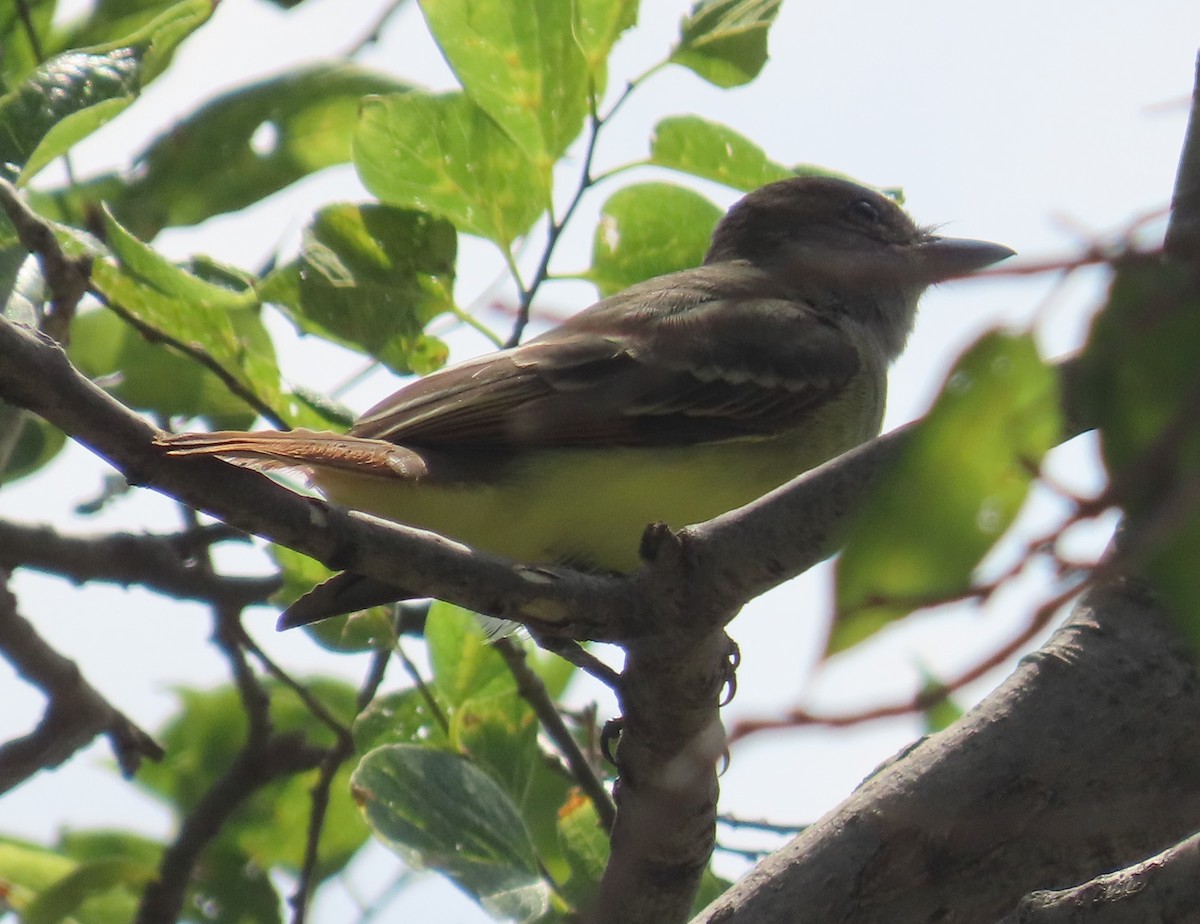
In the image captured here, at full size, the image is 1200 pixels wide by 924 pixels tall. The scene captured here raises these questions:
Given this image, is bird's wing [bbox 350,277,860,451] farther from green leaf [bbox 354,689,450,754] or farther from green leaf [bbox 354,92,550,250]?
green leaf [bbox 354,689,450,754]

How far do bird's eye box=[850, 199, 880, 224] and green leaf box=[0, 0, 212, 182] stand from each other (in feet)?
11.8

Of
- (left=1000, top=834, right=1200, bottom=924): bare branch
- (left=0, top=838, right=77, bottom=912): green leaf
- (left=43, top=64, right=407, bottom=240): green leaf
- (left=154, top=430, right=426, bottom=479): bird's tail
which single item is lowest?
(left=1000, top=834, right=1200, bottom=924): bare branch

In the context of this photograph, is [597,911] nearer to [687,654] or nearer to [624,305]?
[687,654]

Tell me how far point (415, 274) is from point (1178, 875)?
234 cm

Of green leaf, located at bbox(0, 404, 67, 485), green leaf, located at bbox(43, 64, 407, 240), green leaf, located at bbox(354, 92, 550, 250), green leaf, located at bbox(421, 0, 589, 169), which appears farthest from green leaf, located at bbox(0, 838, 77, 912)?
green leaf, located at bbox(421, 0, 589, 169)

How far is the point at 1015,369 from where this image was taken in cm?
79

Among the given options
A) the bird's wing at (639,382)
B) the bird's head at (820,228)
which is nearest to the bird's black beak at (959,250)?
the bird's head at (820,228)

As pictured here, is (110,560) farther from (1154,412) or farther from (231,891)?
(1154,412)

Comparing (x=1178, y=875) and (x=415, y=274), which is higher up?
(x=415, y=274)

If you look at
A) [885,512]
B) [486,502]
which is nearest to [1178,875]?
[885,512]

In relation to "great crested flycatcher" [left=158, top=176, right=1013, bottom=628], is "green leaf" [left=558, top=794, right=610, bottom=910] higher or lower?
lower

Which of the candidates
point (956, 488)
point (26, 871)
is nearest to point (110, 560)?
point (26, 871)

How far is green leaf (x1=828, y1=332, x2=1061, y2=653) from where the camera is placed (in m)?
0.78

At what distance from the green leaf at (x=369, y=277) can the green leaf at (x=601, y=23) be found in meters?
0.59
